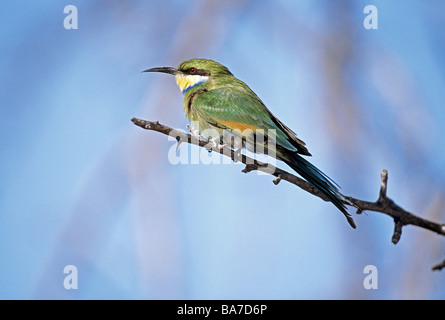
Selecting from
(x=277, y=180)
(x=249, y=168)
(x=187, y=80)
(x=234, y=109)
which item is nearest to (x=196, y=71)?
(x=187, y=80)

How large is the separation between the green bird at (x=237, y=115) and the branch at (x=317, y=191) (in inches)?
4.4

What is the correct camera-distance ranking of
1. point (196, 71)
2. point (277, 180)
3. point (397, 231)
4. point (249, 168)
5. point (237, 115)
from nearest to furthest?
point (397, 231) → point (277, 180) → point (249, 168) → point (237, 115) → point (196, 71)

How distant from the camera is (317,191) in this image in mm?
2432

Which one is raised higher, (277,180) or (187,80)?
(187,80)

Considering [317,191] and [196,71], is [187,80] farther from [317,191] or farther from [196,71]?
[317,191]

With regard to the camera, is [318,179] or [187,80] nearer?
[318,179]

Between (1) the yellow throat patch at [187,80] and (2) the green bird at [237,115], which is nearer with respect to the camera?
(2) the green bird at [237,115]

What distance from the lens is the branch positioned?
1.91 meters

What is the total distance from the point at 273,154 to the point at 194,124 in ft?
2.63

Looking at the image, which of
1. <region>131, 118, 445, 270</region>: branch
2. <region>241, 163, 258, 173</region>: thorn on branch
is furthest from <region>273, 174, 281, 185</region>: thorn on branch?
<region>241, 163, 258, 173</region>: thorn on branch

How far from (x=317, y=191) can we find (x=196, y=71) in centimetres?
166

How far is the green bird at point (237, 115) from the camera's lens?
2.61 meters

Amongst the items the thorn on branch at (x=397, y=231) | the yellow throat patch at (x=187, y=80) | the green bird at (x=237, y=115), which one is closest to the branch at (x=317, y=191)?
the thorn on branch at (x=397, y=231)

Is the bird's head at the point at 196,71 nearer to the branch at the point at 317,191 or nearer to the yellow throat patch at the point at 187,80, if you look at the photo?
the yellow throat patch at the point at 187,80
